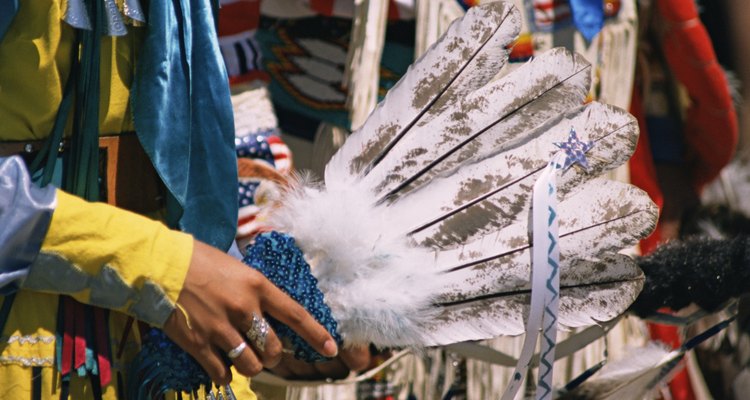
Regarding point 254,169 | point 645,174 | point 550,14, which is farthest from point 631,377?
point 645,174

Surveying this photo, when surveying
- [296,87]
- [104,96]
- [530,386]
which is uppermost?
[104,96]

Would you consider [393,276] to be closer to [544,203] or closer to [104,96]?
[544,203]

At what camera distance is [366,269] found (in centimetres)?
170

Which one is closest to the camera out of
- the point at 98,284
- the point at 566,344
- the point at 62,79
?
the point at 98,284

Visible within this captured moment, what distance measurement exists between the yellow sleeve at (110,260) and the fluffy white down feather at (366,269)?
0.22m

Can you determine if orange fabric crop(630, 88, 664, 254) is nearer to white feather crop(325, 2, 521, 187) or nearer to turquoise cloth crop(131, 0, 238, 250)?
white feather crop(325, 2, 521, 187)

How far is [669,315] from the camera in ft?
6.79

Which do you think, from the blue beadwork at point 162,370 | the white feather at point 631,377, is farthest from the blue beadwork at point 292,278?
the white feather at point 631,377

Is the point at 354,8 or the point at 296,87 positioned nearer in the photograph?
the point at 354,8

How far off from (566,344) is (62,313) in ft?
3.04

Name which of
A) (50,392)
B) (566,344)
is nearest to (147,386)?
(50,392)

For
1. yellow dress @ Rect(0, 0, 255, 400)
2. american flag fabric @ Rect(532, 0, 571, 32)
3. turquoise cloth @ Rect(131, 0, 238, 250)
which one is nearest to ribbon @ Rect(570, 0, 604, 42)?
american flag fabric @ Rect(532, 0, 571, 32)

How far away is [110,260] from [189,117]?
0.30 meters

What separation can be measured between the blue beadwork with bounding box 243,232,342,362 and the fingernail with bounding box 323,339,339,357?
0.06ft
